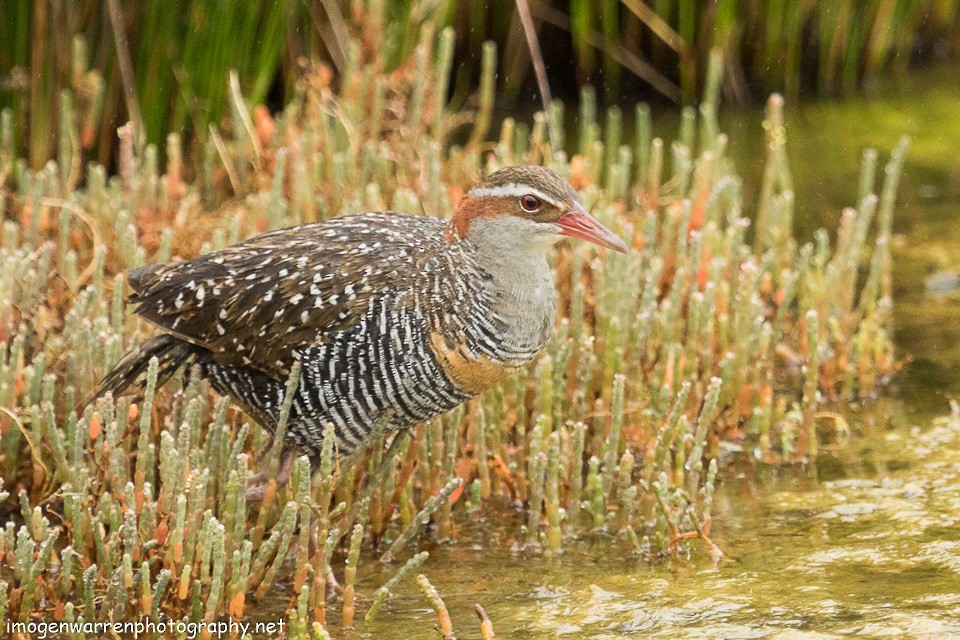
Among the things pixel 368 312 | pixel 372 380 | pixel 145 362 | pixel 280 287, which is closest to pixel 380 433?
pixel 372 380

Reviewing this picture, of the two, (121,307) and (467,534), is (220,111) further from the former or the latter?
(467,534)

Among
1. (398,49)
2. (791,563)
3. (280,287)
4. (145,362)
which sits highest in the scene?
(398,49)

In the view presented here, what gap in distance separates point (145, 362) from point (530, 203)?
1.29m

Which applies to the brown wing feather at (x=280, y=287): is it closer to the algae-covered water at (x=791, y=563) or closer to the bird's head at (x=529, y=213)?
the bird's head at (x=529, y=213)

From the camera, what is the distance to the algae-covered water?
4.09 metres

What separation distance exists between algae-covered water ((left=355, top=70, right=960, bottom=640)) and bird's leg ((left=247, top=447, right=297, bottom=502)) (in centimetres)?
42

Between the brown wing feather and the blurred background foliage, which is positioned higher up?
the blurred background foliage

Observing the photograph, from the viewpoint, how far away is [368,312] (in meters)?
4.28

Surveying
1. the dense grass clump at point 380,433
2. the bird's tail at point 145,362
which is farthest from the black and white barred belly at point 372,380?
the bird's tail at point 145,362

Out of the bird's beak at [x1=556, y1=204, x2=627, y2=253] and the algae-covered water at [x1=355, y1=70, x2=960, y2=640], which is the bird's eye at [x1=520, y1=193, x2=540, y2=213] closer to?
the bird's beak at [x1=556, y1=204, x2=627, y2=253]

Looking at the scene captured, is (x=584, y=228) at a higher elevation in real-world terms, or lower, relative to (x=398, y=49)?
lower

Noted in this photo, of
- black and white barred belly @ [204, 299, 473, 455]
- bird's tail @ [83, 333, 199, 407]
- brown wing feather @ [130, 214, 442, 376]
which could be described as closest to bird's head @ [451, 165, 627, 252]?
brown wing feather @ [130, 214, 442, 376]

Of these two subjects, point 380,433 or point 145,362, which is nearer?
point 380,433

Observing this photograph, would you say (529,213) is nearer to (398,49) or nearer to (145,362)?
(145,362)
